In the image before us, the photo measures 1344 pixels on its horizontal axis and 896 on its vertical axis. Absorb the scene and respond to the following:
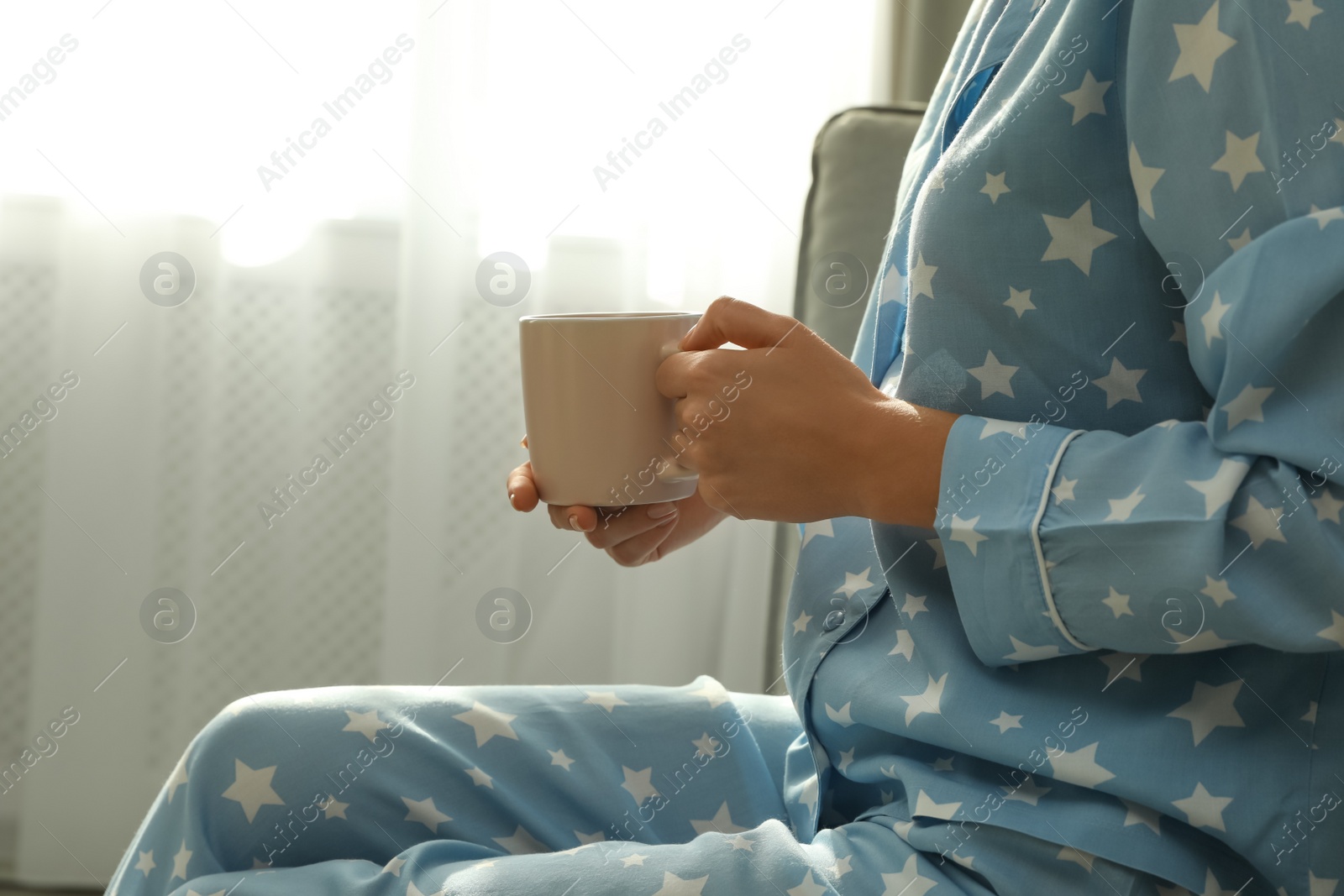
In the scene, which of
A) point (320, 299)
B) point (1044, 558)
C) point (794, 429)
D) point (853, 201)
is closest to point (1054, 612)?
point (1044, 558)

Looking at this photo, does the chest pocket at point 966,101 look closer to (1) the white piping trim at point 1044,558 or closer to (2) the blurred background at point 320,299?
(1) the white piping trim at point 1044,558

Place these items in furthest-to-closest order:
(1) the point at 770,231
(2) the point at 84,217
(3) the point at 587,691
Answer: (1) the point at 770,231, (2) the point at 84,217, (3) the point at 587,691

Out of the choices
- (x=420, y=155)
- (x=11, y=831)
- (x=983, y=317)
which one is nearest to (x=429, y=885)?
(x=983, y=317)

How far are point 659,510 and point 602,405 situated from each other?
5.4 inches

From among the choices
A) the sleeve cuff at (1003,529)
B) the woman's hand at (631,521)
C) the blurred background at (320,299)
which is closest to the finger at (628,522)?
→ the woman's hand at (631,521)

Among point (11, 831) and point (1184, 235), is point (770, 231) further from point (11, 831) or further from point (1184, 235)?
point (11, 831)

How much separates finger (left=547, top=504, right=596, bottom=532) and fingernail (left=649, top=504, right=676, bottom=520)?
48mm

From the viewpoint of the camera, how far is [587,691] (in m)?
0.60

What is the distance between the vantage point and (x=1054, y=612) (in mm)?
415

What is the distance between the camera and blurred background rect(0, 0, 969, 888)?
1.24 metres

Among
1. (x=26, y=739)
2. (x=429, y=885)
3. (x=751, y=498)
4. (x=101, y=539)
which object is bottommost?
(x=26, y=739)

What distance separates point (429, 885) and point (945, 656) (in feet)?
0.83

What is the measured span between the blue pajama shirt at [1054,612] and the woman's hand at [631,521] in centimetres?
12

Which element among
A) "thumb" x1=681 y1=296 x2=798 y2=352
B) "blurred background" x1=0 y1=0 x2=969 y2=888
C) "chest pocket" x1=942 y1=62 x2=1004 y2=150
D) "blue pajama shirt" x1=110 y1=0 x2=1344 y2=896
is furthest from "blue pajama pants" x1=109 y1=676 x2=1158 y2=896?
"blurred background" x1=0 y1=0 x2=969 y2=888
